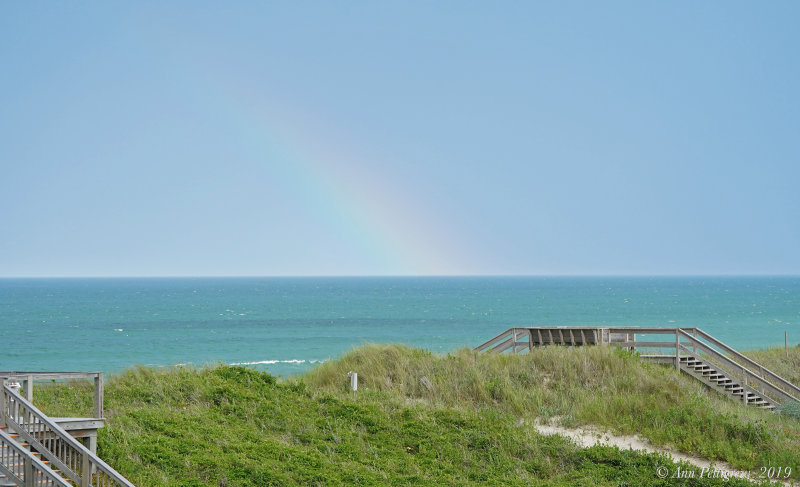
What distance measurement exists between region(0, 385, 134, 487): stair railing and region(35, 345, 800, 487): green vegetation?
1363mm

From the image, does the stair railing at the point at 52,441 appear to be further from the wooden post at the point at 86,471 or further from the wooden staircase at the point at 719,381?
the wooden staircase at the point at 719,381

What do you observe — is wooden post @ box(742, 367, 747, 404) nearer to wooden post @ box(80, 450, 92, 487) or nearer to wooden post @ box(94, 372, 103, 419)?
wooden post @ box(94, 372, 103, 419)

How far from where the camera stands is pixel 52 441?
46.8 ft

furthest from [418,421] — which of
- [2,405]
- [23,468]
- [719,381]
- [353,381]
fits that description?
[719,381]

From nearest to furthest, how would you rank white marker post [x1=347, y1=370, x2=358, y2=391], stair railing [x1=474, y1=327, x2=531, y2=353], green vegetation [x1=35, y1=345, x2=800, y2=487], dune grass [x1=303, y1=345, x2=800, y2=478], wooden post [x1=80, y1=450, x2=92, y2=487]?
1. wooden post [x1=80, y1=450, x2=92, y2=487]
2. green vegetation [x1=35, y1=345, x2=800, y2=487]
3. dune grass [x1=303, y1=345, x2=800, y2=478]
4. white marker post [x1=347, y1=370, x2=358, y2=391]
5. stair railing [x1=474, y1=327, x2=531, y2=353]

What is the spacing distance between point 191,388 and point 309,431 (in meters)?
4.85

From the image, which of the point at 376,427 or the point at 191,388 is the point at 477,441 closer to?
the point at 376,427

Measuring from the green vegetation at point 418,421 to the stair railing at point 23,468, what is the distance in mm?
2286

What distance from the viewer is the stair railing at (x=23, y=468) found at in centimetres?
1289

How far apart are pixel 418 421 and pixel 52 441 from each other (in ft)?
29.5

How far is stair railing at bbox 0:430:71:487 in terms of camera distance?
508 inches

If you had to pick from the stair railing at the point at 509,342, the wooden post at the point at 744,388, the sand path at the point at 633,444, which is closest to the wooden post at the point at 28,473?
the sand path at the point at 633,444

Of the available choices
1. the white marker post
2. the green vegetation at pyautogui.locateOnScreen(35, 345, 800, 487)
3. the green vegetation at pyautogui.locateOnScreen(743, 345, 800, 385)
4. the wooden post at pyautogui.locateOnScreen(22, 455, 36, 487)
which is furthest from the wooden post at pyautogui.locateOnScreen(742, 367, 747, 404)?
the wooden post at pyautogui.locateOnScreen(22, 455, 36, 487)

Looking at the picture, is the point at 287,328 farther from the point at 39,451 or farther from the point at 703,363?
the point at 39,451
